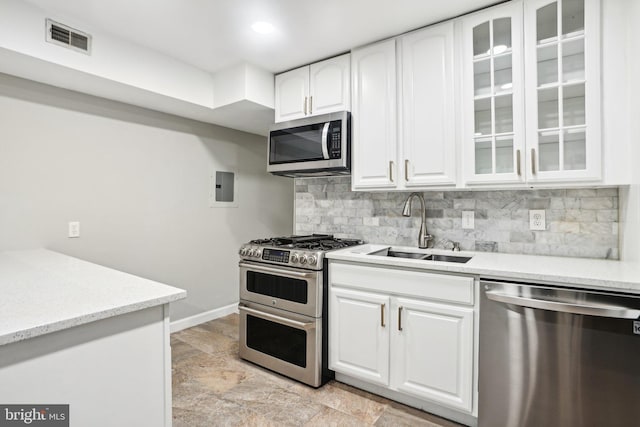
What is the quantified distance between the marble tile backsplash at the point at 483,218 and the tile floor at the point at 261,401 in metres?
1.14

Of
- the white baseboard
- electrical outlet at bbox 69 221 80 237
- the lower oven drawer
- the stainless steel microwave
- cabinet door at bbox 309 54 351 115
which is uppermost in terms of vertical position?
cabinet door at bbox 309 54 351 115

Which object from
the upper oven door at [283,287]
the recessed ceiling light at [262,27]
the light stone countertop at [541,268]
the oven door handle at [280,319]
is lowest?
the oven door handle at [280,319]

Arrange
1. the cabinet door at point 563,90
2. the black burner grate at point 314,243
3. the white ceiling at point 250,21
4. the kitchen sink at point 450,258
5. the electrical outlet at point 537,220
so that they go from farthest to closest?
1. the black burner grate at point 314,243
2. the kitchen sink at point 450,258
3. the electrical outlet at point 537,220
4. the white ceiling at point 250,21
5. the cabinet door at point 563,90

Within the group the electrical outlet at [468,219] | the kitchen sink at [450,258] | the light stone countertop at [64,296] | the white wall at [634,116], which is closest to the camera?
the light stone countertop at [64,296]

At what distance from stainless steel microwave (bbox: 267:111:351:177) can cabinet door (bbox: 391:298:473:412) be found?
111cm

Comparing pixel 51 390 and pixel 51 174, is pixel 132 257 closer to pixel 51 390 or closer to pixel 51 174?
pixel 51 174

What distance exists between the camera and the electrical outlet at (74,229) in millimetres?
2573

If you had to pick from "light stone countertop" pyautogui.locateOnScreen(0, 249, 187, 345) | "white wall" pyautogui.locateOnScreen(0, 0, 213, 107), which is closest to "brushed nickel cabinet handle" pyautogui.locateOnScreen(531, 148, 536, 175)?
"light stone countertop" pyautogui.locateOnScreen(0, 249, 187, 345)

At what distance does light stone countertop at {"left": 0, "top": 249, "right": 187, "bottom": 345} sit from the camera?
890 millimetres

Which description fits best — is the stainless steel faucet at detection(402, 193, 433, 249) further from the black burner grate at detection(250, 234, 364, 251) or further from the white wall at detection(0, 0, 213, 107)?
the white wall at detection(0, 0, 213, 107)

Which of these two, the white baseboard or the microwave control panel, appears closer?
the microwave control panel

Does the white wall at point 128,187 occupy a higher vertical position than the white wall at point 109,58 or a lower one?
lower

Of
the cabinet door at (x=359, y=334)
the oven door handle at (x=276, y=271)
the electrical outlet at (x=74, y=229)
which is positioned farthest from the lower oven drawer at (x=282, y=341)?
the electrical outlet at (x=74, y=229)

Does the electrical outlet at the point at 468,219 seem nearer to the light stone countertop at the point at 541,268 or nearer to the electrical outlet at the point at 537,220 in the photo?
the light stone countertop at the point at 541,268
